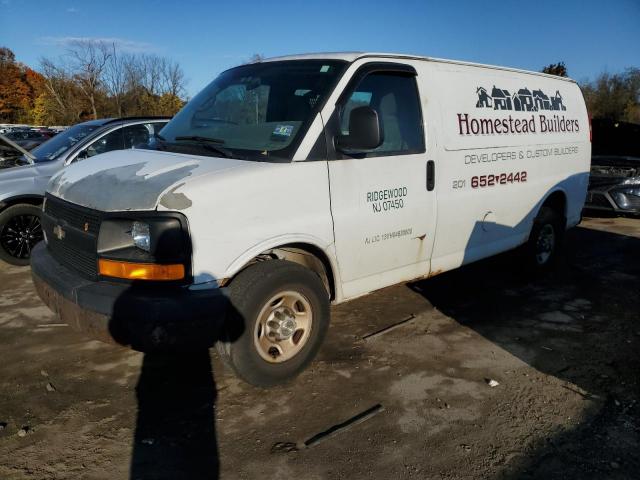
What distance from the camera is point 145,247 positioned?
2863mm

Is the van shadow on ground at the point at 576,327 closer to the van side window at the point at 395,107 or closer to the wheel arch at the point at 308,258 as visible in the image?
the wheel arch at the point at 308,258

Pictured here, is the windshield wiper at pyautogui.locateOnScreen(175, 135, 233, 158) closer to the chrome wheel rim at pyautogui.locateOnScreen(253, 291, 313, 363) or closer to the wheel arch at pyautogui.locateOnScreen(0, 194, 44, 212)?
the chrome wheel rim at pyautogui.locateOnScreen(253, 291, 313, 363)

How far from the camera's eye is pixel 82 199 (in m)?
3.22

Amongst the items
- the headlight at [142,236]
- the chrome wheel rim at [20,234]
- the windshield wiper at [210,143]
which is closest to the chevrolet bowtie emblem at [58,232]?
the headlight at [142,236]

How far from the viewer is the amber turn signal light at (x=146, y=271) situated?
2.85m

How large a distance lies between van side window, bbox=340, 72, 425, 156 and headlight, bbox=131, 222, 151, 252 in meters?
1.68

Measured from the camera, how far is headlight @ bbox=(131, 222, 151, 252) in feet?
9.35

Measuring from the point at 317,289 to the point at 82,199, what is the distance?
1627 millimetres

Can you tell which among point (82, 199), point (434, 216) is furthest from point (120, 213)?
point (434, 216)

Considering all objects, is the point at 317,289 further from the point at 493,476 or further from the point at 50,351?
the point at 50,351

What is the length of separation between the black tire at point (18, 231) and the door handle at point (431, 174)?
467 cm

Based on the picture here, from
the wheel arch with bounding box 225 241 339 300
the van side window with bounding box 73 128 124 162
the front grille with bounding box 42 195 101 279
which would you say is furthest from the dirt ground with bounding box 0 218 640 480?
the van side window with bounding box 73 128 124 162

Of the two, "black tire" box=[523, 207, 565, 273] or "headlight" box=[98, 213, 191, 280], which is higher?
"headlight" box=[98, 213, 191, 280]

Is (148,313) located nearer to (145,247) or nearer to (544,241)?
(145,247)
